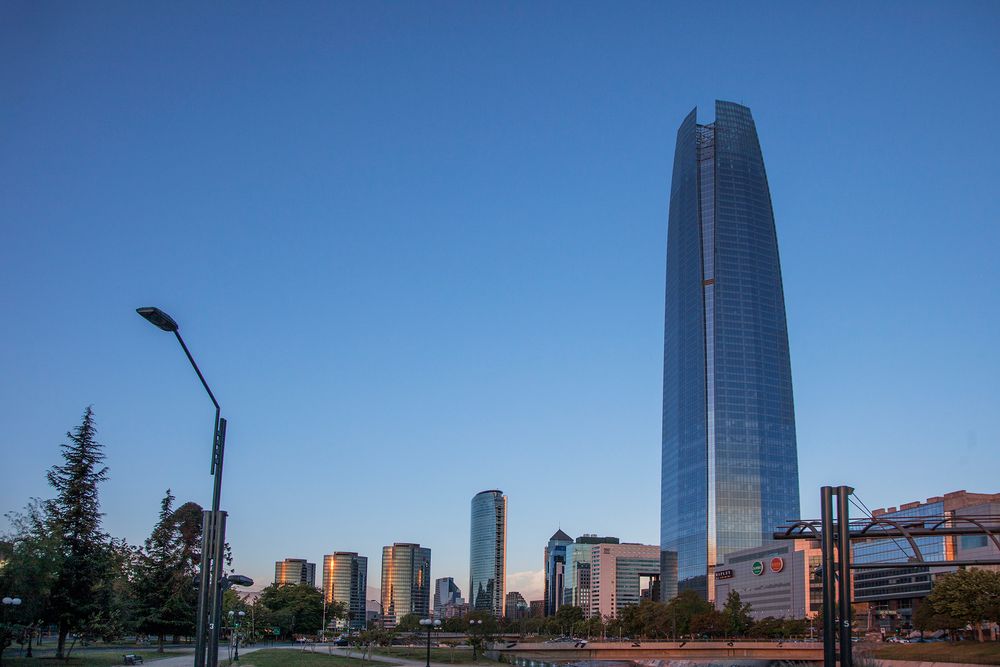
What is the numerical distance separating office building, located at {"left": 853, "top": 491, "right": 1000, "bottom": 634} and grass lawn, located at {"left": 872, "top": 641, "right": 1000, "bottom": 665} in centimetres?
5033

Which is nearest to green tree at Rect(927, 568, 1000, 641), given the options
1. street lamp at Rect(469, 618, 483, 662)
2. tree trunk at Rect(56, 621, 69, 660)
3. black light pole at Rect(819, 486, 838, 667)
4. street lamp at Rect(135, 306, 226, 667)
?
street lamp at Rect(469, 618, 483, 662)

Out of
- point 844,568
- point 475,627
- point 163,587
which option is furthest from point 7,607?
point 475,627

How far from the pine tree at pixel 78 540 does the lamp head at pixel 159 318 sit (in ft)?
156

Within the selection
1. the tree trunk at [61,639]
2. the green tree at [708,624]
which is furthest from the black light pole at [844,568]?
the green tree at [708,624]

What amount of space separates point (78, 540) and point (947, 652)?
3322 inches

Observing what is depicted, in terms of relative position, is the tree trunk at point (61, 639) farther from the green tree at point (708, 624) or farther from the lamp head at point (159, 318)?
the green tree at point (708, 624)

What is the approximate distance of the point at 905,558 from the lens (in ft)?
527

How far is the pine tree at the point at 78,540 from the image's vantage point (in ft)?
196

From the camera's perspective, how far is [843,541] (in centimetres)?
2414

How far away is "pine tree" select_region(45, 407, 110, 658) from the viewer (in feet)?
196

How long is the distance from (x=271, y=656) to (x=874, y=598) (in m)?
143

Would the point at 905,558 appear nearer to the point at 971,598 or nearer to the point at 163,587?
the point at 971,598

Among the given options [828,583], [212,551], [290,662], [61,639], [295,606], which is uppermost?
[212,551]

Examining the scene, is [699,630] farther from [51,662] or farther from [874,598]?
[51,662]
